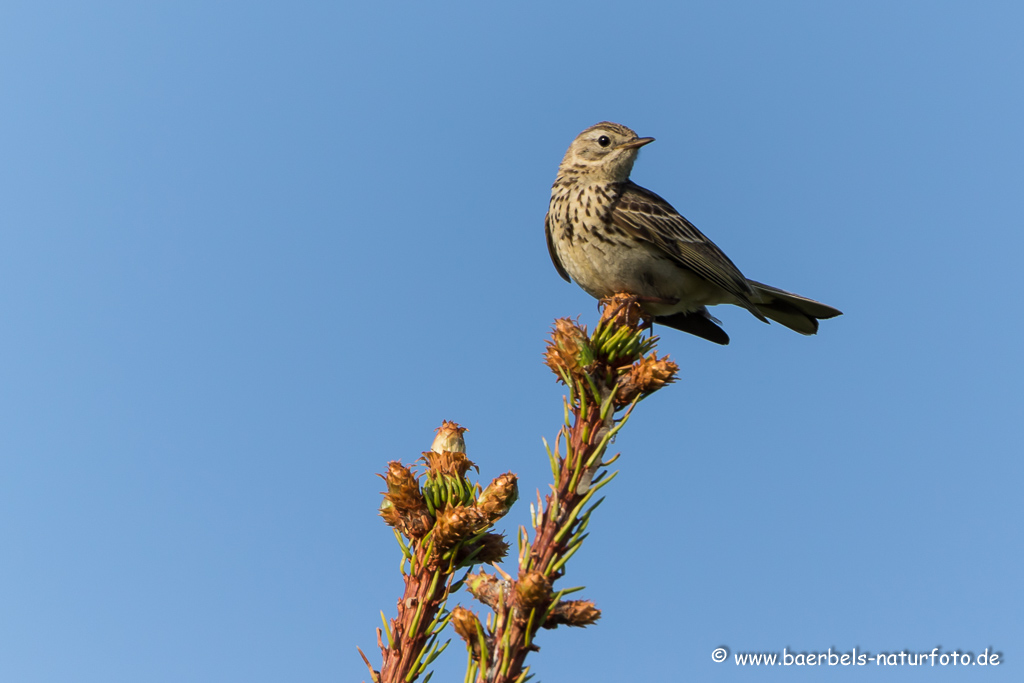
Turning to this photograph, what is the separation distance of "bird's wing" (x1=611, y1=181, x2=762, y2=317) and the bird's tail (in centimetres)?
25

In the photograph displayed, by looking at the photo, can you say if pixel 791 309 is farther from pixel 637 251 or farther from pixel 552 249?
pixel 552 249

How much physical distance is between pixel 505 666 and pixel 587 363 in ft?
4.17

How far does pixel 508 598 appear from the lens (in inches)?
102

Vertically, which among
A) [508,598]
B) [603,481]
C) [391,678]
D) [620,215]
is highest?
[620,215]

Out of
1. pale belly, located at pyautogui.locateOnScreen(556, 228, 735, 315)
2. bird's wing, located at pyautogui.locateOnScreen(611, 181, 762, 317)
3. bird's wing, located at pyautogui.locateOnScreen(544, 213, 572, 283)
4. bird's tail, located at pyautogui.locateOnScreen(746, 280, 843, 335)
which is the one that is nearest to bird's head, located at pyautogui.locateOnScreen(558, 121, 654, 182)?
bird's wing, located at pyautogui.locateOnScreen(611, 181, 762, 317)

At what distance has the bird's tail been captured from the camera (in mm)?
8548

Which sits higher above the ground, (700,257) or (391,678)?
(700,257)

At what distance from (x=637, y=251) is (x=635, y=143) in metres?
1.53

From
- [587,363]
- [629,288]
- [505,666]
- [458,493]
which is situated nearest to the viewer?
[505,666]

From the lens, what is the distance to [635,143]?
8445 millimetres

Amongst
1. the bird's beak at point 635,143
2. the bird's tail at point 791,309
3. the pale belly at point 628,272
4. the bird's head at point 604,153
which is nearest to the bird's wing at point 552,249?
the pale belly at point 628,272

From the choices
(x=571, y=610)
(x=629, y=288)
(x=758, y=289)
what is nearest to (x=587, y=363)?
(x=571, y=610)

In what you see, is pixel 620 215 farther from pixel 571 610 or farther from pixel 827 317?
pixel 571 610

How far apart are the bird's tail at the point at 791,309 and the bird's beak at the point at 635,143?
178cm
